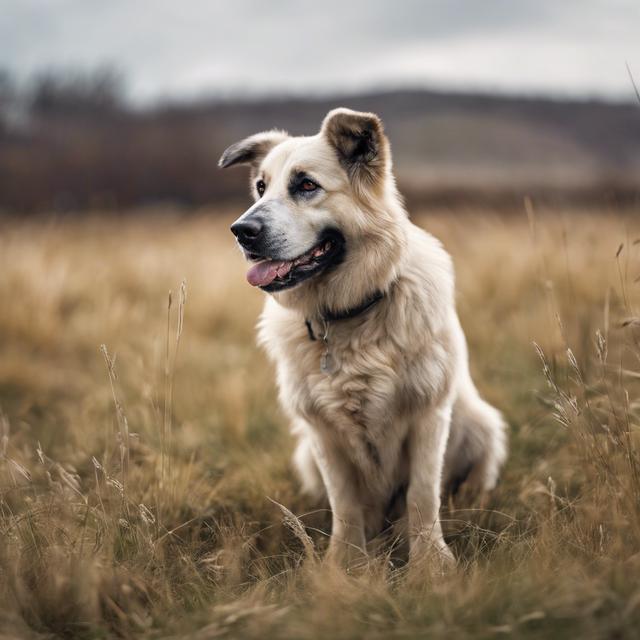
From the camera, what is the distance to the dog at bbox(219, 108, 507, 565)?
105 inches

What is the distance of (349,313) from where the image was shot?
2.82m

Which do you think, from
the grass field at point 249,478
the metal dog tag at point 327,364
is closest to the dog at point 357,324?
the metal dog tag at point 327,364

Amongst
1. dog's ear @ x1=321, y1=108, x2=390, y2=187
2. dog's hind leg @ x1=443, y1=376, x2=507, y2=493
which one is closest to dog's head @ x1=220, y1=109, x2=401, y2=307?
dog's ear @ x1=321, y1=108, x2=390, y2=187

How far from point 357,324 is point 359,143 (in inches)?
31.0

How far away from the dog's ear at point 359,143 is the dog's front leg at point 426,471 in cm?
103

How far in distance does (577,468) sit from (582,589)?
4.35 feet

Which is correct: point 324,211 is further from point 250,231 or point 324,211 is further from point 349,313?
point 349,313

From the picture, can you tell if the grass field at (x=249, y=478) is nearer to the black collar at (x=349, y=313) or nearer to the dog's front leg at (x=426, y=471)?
the dog's front leg at (x=426, y=471)

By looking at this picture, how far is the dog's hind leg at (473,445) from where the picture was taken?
3.15 meters

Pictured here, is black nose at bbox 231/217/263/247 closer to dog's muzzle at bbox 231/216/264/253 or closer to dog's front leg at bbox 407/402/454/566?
dog's muzzle at bbox 231/216/264/253

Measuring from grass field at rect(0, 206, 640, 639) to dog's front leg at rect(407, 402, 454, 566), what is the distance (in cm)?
15

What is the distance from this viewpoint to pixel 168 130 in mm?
15477

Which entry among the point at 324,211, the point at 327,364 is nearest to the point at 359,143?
the point at 324,211

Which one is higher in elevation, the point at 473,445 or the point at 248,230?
the point at 248,230
